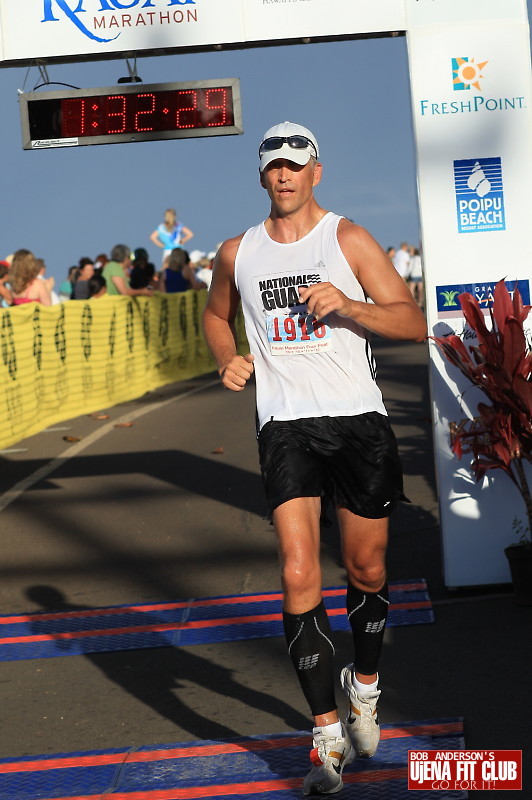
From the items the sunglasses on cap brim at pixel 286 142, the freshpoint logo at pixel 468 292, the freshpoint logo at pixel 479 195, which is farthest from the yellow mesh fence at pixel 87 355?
the sunglasses on cap brim at pixel 286 142

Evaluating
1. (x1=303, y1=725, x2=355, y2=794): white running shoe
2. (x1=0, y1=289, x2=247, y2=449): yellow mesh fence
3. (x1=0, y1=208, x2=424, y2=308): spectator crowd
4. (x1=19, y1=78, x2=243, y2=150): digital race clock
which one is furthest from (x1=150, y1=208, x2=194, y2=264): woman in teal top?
(x1=303, y1=725, x2=355, y2=794): white running shoe

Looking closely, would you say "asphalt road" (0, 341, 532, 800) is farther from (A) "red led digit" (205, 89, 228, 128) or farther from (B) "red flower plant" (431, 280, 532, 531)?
(A) "red led digit" (205, 89, 228, 128)

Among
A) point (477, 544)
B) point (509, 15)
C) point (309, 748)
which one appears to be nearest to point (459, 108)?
point (509, 15)

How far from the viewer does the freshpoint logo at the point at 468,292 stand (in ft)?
23.3

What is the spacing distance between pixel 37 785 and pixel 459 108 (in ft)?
13.4

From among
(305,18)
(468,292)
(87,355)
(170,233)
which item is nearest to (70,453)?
(87,355)

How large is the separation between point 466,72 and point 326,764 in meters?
3.92

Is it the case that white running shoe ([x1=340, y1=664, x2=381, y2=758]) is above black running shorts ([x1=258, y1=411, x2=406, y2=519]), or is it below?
below

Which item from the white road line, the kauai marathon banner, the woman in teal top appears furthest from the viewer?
the woman in teal top

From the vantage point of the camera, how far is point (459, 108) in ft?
23.2

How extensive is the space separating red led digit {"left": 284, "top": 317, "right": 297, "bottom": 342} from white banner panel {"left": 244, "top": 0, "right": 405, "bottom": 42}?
2996mm

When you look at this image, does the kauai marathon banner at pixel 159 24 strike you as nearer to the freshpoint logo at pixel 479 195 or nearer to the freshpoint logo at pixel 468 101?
the freshpoint logo at pixel 468 101

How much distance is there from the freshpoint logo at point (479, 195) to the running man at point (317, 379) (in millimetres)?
2138

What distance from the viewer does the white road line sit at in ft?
38.1
